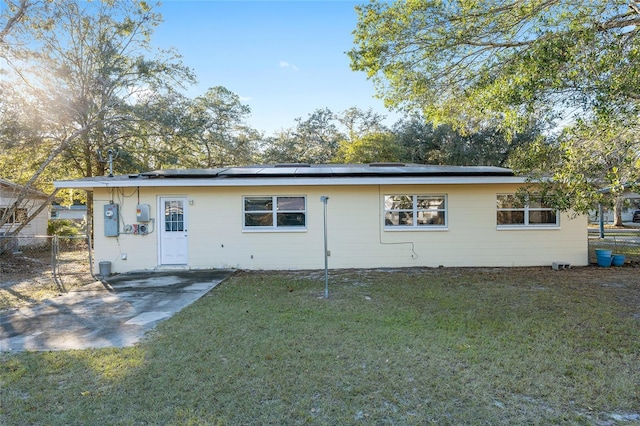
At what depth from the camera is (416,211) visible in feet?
33.8

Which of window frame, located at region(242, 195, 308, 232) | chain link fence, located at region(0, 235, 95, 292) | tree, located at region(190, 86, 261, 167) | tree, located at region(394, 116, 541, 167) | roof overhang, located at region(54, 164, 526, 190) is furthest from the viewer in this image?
tree, located at region(394, 116, 541, 167)

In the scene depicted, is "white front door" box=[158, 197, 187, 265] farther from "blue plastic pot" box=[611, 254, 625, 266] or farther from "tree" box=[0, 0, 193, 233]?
"blue plastic pot" box=[611, 254, 625, 266]

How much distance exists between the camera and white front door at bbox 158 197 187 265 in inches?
392

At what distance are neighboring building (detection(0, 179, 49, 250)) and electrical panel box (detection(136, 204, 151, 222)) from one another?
8.13m

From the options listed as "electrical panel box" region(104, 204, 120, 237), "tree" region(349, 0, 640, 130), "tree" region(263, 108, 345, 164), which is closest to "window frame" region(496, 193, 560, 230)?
"tree" region(349, 0, 640, 130)

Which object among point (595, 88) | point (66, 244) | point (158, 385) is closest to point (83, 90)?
point (66, 244)

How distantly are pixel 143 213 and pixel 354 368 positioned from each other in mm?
8167

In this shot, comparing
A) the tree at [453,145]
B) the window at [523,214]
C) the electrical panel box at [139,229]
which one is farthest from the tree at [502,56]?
the tree at [453,145]

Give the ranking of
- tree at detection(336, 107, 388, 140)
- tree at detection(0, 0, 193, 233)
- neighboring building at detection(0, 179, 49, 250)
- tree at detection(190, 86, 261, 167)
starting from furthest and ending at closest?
tree at detection(336, 107, 388, 140)
tree at detection(190, 86, 261, 167)
neighboring building at detection(0, 179, 49, 250)
tree at detection(0, 0, 193, 233)

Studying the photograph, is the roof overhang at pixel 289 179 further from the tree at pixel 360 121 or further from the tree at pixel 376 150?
the tree at pixel 360 121

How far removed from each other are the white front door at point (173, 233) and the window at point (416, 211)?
19.4ft

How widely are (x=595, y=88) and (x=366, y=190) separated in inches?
230

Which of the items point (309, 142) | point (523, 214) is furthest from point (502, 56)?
point (309, 142)

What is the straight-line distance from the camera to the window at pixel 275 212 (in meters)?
10.1
